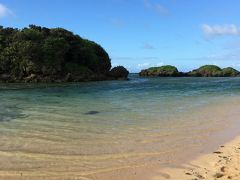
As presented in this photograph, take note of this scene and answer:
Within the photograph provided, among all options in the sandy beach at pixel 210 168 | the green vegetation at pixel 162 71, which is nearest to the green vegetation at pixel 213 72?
the green vegetation at pixel 162 71

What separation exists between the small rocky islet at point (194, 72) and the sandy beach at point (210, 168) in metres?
118

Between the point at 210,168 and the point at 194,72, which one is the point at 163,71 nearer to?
the point at 194,72

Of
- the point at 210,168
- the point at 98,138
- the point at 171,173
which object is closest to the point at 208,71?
the point at 98,138

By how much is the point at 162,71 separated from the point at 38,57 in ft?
210

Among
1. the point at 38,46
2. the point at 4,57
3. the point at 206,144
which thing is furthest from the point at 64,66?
the point at 206,144

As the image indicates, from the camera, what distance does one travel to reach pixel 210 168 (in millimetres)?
9312

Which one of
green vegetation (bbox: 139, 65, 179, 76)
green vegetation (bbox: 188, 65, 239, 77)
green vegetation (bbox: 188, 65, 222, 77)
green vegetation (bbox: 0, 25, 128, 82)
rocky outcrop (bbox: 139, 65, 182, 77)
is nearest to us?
green vegetation (bbox: 0, 25, 128, 82)

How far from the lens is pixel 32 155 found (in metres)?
10.6

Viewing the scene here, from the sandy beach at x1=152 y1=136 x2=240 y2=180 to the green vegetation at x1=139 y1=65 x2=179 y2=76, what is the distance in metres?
118

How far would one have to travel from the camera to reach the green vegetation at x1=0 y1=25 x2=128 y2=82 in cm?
7362

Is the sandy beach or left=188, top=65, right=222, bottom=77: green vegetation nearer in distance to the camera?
the sandy beach

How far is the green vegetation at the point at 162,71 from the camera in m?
129

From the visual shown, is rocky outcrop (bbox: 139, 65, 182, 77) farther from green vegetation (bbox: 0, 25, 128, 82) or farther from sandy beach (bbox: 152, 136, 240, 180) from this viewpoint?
sandy beach (bbox: 152, 136, 240, 180)

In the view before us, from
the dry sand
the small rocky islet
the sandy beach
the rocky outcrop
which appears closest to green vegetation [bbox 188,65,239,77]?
the small rocky islet
